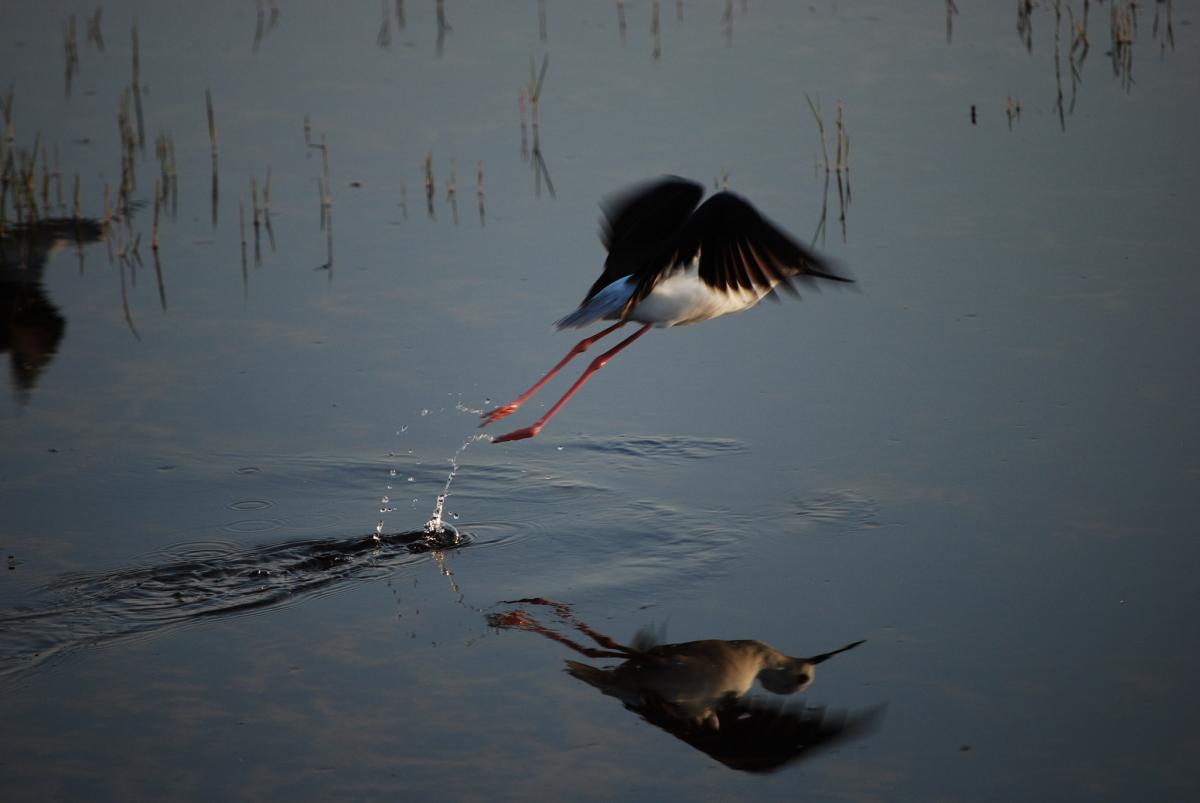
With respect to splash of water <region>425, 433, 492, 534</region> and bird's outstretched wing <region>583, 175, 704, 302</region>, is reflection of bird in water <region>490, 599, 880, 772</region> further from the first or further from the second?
bird's outstretched wing <region>583, 175, 704, 302</region>

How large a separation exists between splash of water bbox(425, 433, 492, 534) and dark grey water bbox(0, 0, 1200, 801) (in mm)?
41

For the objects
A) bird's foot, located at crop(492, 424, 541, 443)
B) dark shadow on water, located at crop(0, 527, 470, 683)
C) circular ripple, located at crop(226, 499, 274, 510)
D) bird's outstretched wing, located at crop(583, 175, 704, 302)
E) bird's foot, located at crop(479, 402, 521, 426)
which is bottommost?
dark shadow on water, located at crop(0, 527, 470, 683)

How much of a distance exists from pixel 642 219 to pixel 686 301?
0.42 metres

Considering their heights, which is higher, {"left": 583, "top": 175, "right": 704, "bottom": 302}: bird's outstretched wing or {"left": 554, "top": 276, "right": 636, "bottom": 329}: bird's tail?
{"left": 583, "top": 175, "right": 704, "bottom": 302}: bird's outstretched wing

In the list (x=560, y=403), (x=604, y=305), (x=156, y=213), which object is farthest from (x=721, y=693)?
(x=156, y=213)

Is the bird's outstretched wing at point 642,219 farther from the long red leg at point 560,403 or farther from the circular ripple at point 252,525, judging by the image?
the circular ripple at point 252,525

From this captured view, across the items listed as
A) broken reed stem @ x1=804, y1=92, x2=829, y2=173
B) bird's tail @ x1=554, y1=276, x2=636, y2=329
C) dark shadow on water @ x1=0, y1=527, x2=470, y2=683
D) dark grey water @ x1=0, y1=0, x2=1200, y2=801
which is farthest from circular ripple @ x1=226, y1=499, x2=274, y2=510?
broken reed stem @ x1=804, y1=92, x2=829, y2=173

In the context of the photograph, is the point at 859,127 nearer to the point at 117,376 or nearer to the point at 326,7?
the point at 117,376

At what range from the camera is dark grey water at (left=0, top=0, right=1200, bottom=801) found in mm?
3918

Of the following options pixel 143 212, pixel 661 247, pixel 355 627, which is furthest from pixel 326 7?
pixel 355 627

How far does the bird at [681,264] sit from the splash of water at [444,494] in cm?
13

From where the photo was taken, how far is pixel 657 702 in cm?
407

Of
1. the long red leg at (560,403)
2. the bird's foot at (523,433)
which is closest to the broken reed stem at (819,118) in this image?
the long red leg at (560,403)

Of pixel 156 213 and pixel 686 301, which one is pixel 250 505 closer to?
pixel 686 301
